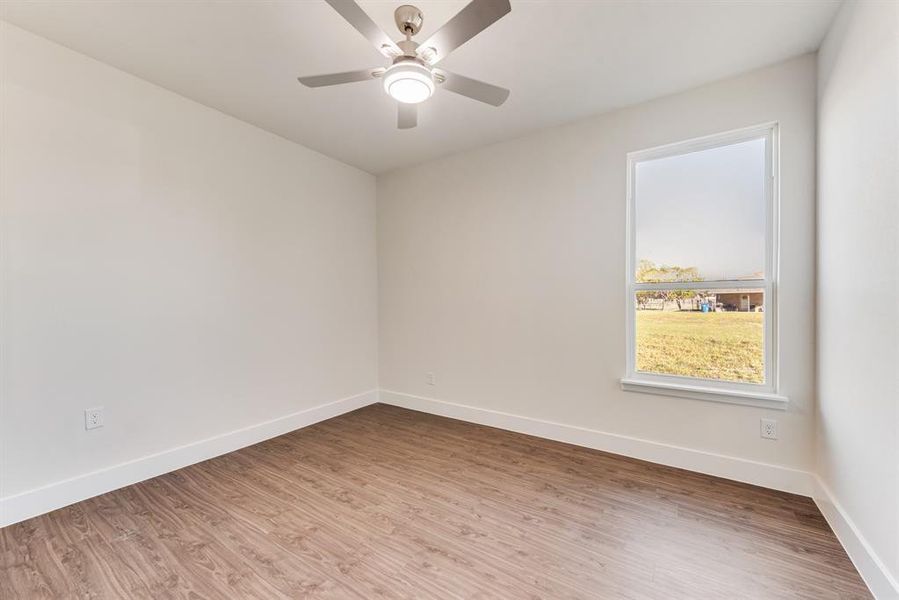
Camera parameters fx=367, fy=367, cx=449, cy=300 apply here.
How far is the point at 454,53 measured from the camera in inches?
83.8

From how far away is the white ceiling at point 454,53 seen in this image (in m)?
1.80

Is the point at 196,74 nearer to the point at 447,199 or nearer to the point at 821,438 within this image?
the point at 447,199

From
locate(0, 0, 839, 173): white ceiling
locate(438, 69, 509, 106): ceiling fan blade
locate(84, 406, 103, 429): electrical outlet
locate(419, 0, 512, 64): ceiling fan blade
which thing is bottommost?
locate(84, 406, 103, 429): electrical outlet

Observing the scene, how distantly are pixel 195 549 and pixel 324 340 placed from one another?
6.70 ft

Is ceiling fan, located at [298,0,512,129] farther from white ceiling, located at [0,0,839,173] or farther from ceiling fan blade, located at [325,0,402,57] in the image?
white ceiling, located at [0,0,839,173]

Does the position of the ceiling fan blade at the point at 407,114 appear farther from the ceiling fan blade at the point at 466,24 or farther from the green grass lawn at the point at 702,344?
the green grass lawn at the point at 702,344

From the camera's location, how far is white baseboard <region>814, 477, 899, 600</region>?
1366 mm

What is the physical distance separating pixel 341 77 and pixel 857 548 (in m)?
3.12

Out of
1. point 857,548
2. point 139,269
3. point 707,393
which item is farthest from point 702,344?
point 139,269

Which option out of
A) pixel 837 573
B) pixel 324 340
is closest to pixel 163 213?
pixel 324 340

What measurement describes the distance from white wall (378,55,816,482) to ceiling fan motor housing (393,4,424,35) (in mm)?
1688

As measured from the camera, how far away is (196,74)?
2326mm

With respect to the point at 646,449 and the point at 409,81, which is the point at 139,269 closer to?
the point at 409,81

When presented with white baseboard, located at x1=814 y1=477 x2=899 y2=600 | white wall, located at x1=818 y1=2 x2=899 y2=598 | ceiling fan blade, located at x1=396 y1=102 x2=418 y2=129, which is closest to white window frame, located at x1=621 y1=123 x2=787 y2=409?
white wall, located at x1=818 y1=2 x2=899 y2=598
